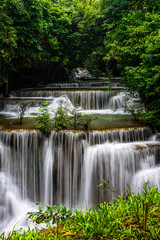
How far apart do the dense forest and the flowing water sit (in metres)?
1.78

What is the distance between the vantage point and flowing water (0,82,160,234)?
18.4 feet

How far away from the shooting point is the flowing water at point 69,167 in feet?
18.4

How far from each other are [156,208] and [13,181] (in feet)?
15.4

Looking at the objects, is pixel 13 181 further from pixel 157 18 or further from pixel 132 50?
pixel 157 18

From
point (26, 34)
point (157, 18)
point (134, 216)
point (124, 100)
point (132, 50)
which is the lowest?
point (134, 216)

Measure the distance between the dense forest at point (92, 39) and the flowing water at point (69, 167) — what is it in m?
1.78

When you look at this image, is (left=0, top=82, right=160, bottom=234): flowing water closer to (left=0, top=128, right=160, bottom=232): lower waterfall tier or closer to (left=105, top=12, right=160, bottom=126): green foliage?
(left=0, top=128, right=160, bottom=232): lower waterfall tier

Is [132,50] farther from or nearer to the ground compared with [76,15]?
nearer to the ground

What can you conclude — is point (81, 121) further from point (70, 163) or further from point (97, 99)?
point (97, 99)

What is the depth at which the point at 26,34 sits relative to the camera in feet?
32.8

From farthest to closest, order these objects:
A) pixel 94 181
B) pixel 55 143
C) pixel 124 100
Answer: pixel 124 100 → pixel 55 143 → pixel 94 181

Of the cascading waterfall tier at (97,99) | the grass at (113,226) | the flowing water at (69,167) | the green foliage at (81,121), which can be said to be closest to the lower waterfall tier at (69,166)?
the flowing water at (69,167)

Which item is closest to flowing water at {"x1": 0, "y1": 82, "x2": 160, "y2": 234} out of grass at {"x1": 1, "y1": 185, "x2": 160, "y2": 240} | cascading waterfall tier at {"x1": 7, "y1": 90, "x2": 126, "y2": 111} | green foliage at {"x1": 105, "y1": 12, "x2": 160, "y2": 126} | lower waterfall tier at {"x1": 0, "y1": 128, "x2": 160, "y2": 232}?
lower waterfall tier at {"x1": 0, "y1": 128, "x2": 160, "y2": 232}

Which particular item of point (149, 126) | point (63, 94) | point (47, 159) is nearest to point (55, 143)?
point (47, 159)
